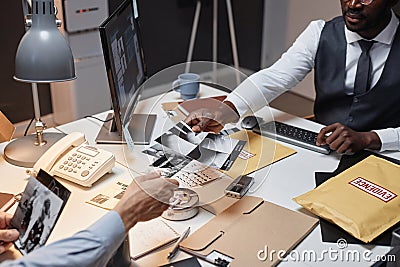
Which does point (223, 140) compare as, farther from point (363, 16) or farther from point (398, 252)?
point (363, 16)

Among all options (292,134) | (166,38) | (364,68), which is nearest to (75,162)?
(292,134)

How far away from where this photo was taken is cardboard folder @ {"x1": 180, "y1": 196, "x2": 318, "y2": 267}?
1.20 m

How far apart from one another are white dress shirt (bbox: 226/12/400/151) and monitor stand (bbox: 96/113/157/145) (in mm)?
311

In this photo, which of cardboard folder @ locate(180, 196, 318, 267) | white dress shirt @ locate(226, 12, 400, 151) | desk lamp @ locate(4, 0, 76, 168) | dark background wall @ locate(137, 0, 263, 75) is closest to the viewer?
cardboard folder @ locate(180, 196, 318, 267)

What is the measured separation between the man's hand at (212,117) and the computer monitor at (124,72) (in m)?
0.16

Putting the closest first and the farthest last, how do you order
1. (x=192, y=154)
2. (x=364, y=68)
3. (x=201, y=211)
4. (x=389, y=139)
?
(x=201, y=211), (x=192, y=154), (x=389, y=139), (x=364, y=68)

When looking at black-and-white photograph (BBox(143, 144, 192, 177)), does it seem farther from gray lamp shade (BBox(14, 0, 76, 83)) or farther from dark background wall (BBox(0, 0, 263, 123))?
dark background wall (BBox(0, 0, 263, 123))

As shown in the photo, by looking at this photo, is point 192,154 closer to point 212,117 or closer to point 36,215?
point 212,117

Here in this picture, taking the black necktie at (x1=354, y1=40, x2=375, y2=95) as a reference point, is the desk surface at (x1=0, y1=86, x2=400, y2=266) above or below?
below

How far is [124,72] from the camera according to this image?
164cm

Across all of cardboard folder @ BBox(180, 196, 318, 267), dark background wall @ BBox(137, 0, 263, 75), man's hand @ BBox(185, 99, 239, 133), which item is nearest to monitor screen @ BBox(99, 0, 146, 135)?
man's hand @ BBox(185, 99, 239, 133)

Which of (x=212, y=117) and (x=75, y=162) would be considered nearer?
(x=75, y=162)

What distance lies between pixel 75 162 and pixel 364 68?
1166 millimetres

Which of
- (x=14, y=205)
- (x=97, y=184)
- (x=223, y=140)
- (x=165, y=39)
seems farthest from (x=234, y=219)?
(x=165, y=39)
